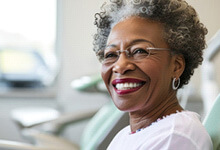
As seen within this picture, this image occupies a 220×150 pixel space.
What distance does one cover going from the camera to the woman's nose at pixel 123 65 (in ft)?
3.43

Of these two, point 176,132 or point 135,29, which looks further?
point 135,29

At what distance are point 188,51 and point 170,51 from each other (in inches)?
2.2

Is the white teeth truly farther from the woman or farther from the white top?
the white top

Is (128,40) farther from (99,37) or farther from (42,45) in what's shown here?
(42,45)


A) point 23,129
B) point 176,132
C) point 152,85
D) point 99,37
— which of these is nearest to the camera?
point 176,132

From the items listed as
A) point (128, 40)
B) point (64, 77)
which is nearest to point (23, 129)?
point (64, 77)

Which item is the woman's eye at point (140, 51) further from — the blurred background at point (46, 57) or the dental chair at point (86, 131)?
the blurred background at point (46, 57)

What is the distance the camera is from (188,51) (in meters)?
1.09

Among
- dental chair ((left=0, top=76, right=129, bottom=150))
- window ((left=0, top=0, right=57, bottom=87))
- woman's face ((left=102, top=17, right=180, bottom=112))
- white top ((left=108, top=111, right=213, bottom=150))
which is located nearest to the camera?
white top ((left=108, top=111, right=213, bottom=150))

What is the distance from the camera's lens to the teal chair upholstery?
1045 mm

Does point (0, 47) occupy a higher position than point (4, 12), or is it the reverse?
point (4, 12)

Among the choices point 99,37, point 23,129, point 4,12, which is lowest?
point 23,129

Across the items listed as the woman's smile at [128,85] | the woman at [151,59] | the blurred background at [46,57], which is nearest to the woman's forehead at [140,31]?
the woman at [151,59]

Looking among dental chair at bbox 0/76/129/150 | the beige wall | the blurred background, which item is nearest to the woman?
dental chair at bbox 0/76/129/150
